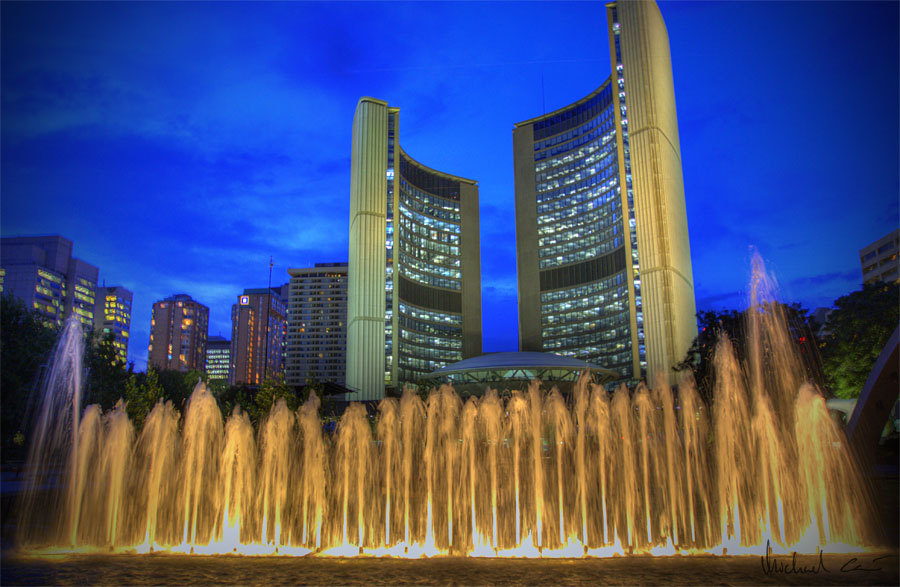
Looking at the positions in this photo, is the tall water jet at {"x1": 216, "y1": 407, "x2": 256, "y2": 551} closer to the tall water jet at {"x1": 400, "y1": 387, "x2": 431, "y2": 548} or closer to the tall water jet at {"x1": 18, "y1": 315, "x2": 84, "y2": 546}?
the tall water jet at {"x1": 18, "y1": 315, "x2": 84, "y2": 546}

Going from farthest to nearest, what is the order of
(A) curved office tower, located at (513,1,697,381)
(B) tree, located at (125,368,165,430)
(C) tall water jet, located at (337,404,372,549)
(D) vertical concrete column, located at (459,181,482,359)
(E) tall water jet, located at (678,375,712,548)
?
1. (D) vertical concrete column, located at (459,181,482,359)
2. (A) curved office tower, located at (513,1,697,381)
3. (B) tree, located at (125,368,165,430)
4. (C) tall water jet, located at (337,404,372,549)
5. (E) tall water jet, located at (678,375,712,548)

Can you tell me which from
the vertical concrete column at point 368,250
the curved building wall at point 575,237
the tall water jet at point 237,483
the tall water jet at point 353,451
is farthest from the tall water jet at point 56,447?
the curved building wall at point 575,237

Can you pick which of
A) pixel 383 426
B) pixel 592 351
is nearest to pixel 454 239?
pixel 592 351

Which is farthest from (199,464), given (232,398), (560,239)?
(560,239)

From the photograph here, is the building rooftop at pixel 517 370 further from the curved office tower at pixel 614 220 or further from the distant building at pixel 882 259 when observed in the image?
the distant building at pixel 882 259

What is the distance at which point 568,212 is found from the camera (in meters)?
104

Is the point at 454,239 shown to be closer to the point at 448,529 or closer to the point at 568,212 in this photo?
Result: the point at 568,212

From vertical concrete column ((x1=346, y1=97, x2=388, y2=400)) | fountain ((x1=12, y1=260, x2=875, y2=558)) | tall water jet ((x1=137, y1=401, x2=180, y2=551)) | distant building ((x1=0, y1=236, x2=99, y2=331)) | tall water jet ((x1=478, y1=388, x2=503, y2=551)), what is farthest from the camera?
distant building ((x1=0, y1=236, x2=99, y2=331))

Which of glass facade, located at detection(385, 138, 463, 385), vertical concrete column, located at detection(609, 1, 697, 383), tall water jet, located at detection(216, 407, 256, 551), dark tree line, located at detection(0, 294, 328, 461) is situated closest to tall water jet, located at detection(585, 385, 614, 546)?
tall water jet, located at detection(216, 407, 256, 551)

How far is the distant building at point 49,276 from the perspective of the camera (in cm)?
12875

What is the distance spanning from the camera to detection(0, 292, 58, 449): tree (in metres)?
32.7

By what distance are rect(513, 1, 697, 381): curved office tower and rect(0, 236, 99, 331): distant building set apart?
104m

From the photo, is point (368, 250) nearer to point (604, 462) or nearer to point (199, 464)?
point (604, 462)
